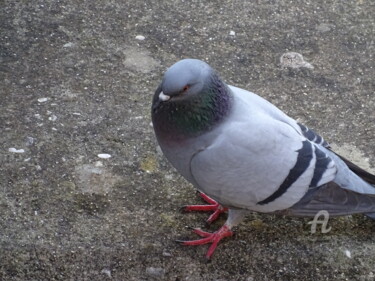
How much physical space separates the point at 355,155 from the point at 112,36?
188 cm

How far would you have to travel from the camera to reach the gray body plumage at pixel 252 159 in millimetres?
3129

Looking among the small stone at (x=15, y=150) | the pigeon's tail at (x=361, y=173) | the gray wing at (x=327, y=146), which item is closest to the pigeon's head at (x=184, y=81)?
the gray wing at (x=327, y=146)

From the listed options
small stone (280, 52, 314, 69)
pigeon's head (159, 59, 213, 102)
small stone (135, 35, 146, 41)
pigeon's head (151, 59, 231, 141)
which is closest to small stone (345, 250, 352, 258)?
pigeon's head (151, 59, 231, 141)

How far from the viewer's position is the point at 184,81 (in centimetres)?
303

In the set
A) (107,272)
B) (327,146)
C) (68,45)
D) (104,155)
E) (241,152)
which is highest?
(241,152)

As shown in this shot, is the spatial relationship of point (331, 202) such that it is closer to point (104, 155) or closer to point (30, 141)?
point (104, 155)

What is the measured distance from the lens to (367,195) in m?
3.40

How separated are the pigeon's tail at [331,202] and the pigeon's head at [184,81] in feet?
2.51

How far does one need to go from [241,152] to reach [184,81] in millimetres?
424

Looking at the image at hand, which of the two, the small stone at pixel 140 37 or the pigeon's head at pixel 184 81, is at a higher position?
the pigeon's head at pixel 184 81

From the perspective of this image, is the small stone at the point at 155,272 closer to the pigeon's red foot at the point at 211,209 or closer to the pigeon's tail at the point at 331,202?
the pigeon's red foot at the point at 211,209

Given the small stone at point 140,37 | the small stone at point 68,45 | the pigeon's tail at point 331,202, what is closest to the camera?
the pigeon's tail at point 331,202

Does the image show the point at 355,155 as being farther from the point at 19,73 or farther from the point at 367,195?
the point at 19,73

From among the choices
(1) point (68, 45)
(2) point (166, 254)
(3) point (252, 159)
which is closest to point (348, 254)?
(3) point (252, 159)
